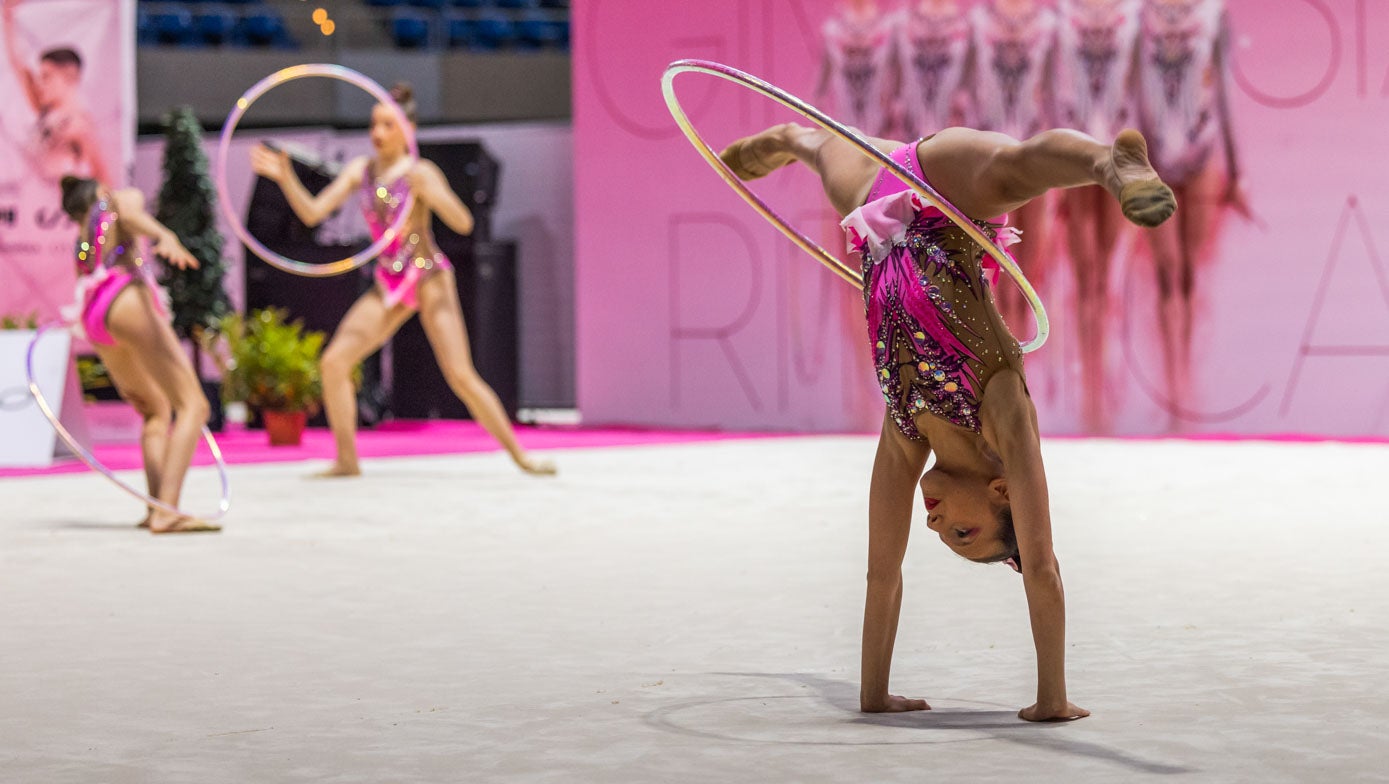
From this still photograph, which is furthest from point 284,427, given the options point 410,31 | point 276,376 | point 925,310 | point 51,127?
point 925,310

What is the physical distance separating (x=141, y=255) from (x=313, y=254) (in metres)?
8.33

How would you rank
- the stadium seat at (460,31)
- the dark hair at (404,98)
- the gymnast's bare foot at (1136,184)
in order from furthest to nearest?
the stadium seat at (460,31), the dark hair at (404,98), the gymnast's bare foot at (1136,184)

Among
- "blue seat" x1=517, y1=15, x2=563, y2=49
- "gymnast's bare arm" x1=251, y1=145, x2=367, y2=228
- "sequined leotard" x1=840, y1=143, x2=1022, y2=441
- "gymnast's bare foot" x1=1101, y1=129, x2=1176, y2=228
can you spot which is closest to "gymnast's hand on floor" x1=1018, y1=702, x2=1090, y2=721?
"sequined leotard" x1=840, y1=143, x2=1022, y2=441

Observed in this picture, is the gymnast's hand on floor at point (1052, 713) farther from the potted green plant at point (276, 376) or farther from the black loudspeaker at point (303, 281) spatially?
the black loudspeaker at point (303, 281)

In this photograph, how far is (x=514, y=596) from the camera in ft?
18.2

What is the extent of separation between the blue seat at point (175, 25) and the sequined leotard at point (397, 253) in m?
10.1

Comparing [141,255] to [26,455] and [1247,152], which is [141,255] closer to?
[26,455]

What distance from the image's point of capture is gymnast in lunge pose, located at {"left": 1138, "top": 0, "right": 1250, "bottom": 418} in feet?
42.4

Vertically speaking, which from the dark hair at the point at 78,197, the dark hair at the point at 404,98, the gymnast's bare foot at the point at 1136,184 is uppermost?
the dark hair at the point at 404,98

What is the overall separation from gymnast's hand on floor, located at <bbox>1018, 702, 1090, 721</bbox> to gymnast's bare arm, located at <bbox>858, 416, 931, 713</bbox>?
26 centimetres

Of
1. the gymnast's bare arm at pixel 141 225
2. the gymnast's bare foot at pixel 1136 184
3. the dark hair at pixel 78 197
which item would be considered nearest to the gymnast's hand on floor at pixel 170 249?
the gymnast's bare arm at pixel 141 225

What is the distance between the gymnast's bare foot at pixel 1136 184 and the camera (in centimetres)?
281

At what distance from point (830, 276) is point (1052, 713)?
425 inches

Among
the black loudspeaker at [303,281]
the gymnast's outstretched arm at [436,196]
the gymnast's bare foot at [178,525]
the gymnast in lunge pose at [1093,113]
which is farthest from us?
the black loudspeaker at [303,281]
